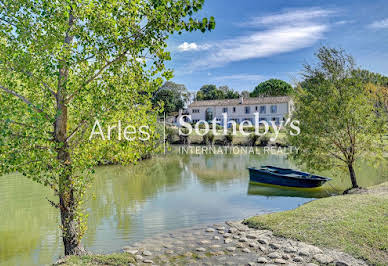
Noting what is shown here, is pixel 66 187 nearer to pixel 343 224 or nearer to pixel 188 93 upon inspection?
pixel 343 224

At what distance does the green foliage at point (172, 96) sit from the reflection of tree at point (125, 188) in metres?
45.3

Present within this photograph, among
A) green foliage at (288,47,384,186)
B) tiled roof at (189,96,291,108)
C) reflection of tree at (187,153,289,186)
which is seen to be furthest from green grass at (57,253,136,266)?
tiled roof at (189,96,291,108)

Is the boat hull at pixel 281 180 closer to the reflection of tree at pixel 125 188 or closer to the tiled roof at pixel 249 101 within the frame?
the reflection of tree at pixel 125 188

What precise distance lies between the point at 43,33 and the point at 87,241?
23.3ft

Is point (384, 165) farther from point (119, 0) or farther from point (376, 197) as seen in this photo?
point (119, 0)

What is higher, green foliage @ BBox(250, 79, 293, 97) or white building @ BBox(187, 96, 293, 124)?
green foliage @ BBox(250, 79, 293, 97)

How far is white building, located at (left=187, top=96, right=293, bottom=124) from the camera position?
203 feet

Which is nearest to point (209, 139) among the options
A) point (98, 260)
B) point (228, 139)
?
point (228, 139)

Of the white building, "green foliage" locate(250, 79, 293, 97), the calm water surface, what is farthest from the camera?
"green foliage" locate(250, 79, 293, 97)

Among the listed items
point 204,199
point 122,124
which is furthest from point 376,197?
point 122,124

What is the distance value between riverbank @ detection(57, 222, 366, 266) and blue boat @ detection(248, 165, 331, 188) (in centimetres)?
841

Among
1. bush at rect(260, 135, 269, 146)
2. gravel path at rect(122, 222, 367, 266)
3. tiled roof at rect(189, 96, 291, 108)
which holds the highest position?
tiled roof at rect(189, 96, 291, 108)

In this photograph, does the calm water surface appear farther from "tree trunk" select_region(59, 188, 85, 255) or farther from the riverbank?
the riverbank

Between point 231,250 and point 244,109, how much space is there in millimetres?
58538
